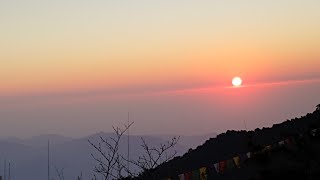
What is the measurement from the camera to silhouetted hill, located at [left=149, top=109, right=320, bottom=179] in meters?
14.7

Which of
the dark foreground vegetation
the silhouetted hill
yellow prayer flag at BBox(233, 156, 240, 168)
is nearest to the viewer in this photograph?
the dark foreground vegetation

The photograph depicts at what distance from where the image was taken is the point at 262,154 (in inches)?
636

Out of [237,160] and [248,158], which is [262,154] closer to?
[248,158]

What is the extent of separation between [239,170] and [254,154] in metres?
6.17

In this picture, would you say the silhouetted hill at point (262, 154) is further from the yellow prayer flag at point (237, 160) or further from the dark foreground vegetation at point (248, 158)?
the yellow prayer flag at point (237, 160)

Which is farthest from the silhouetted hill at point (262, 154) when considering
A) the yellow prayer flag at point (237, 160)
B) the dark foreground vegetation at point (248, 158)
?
the yellow prayer flag at point (237, 160)

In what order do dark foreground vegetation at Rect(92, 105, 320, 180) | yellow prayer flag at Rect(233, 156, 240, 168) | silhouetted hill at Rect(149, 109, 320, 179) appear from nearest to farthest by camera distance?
dark foreground vegetation at Rect(92, 105, 320, 180) < silhouetted hill at Rect(149, 109, 320, 179) < yellow prayer flag at Rect(233, 156, 240, 168)

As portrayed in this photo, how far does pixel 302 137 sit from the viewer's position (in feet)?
58.3

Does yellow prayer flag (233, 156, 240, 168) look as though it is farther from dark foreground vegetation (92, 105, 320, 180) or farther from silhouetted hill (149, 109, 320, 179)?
silhouetted hill (149, 109, 320, 179)

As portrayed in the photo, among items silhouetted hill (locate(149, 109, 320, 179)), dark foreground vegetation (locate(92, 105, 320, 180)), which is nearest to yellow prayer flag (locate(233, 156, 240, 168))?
dark foreground vegetation (locate(92, 105, 320, 180))

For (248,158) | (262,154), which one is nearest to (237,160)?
(248,158)

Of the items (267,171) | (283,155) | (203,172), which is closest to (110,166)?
(267,171)

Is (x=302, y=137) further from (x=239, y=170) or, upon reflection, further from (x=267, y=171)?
(x=239, y=170)

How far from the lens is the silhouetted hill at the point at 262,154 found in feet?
48.3
